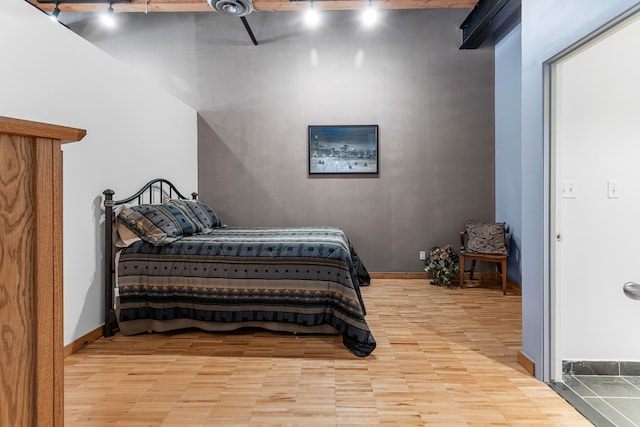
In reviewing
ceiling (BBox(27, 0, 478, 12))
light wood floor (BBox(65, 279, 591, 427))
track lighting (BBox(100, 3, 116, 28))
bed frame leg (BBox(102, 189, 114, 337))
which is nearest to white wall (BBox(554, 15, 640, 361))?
light wood floor (BBox(65, 279, 591, 427))

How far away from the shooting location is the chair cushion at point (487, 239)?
169 inches

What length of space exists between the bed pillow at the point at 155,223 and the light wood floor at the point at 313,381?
2.53 ft

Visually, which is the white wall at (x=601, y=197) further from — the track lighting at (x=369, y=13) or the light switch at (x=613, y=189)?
the track lighting at (x=369, y=13)

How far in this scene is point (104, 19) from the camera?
4566 mm

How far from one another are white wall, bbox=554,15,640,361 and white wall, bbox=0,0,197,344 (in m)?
3.21

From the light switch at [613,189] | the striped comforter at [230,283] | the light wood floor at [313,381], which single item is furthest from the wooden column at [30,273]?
the light switch at [613,189]

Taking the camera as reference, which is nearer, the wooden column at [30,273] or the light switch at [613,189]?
the wooden column at [30,273]

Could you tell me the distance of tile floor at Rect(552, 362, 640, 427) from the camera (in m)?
1.84

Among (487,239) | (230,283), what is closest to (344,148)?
(487,239)

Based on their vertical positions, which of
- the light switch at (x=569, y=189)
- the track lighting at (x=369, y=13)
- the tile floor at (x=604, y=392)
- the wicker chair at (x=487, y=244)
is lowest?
the tile floor at (x=604, y=392)

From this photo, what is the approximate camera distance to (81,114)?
2730mm

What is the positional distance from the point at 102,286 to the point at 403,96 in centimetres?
404

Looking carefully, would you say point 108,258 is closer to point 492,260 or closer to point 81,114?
point 81,114

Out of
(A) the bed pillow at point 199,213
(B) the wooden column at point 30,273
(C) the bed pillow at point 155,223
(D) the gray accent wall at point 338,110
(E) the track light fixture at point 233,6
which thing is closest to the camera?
(B) the wooden column at point 30,273
